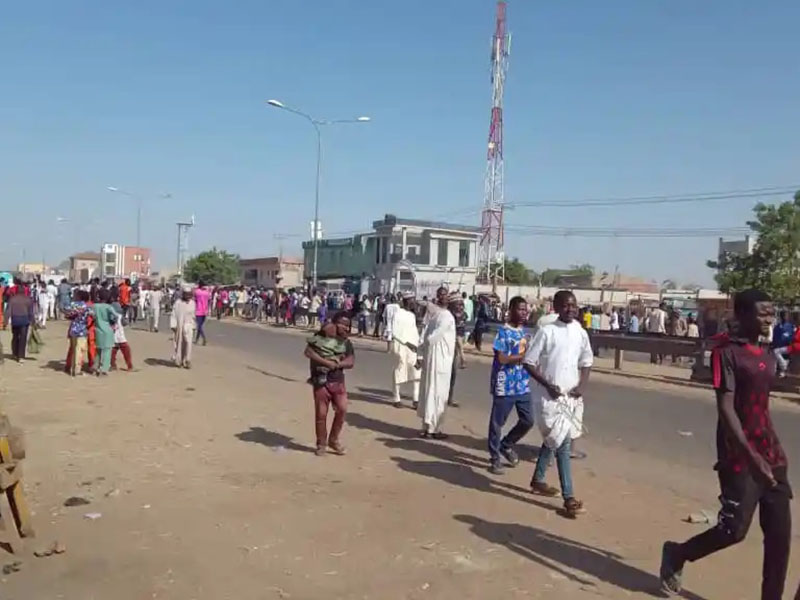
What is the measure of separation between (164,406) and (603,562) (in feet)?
24.6

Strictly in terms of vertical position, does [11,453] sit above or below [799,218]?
below

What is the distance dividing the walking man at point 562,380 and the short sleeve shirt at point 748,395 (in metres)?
2.01

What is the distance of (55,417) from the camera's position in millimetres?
9938

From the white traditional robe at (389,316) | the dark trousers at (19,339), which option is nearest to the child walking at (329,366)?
the white traditional robe at (389,316)

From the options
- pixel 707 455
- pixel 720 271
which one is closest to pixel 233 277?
pixel 720 271

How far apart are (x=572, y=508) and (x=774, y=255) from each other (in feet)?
121

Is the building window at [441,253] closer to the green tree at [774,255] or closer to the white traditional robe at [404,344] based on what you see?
the green tree at [774,255]

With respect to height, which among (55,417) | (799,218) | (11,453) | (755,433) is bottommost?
(55,417)

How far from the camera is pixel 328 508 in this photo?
6.33 metres

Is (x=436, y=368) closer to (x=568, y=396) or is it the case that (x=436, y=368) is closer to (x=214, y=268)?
(x=568, y=396)

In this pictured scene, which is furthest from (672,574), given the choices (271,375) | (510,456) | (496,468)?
(271,375)

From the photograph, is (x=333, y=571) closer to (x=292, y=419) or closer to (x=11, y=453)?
(x=11, y=453)

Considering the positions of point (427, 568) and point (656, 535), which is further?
point (656, 535)

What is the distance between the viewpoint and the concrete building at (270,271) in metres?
82.8
